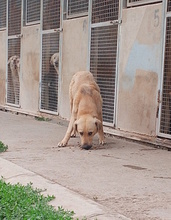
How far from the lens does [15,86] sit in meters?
13.0

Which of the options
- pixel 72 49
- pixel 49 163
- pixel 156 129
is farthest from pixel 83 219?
pixel 72 49

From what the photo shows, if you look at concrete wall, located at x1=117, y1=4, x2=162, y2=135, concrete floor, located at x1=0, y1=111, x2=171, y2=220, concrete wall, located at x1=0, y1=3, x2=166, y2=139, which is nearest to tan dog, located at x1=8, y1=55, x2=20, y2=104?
concrete wall, located at x1=0, y1=3, x2=166, y2=139

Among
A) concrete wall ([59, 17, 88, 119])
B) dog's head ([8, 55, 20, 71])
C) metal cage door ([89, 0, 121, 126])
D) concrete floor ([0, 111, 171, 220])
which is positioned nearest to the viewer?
concrete floor ([0, 111, 171, 220])

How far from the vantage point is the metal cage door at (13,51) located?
12.7 m

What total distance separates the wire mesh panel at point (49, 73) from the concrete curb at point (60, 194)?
4971 mm

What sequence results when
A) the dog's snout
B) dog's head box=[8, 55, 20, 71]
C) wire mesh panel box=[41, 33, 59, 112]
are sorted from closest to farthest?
the dog's snout → wire mesh panel box=[41, 33, 59, 112] → dog's head box=[8, 55, 20, 71]

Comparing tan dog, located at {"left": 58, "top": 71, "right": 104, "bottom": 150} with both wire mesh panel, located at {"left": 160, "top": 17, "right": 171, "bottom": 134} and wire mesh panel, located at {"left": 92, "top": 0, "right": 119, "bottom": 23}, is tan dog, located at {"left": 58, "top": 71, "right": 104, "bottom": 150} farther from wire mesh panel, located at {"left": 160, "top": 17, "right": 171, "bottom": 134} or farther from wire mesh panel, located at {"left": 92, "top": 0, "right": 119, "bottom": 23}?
wire mesh panel, located at {"left": 92, "top": 0, "right": 119, "bottom": 23}

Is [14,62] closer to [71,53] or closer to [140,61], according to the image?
[71,53]

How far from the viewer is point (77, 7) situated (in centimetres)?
985

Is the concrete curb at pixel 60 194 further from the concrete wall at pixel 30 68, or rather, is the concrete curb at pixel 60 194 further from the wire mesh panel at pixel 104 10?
the concrete wall at pixel 30 68

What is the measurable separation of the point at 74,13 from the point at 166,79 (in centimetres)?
342

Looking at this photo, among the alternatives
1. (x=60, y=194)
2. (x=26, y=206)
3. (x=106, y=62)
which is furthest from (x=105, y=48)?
(x=26, y=206)

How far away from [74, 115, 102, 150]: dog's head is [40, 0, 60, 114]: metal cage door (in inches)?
134

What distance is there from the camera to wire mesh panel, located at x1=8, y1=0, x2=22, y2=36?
500 inches
